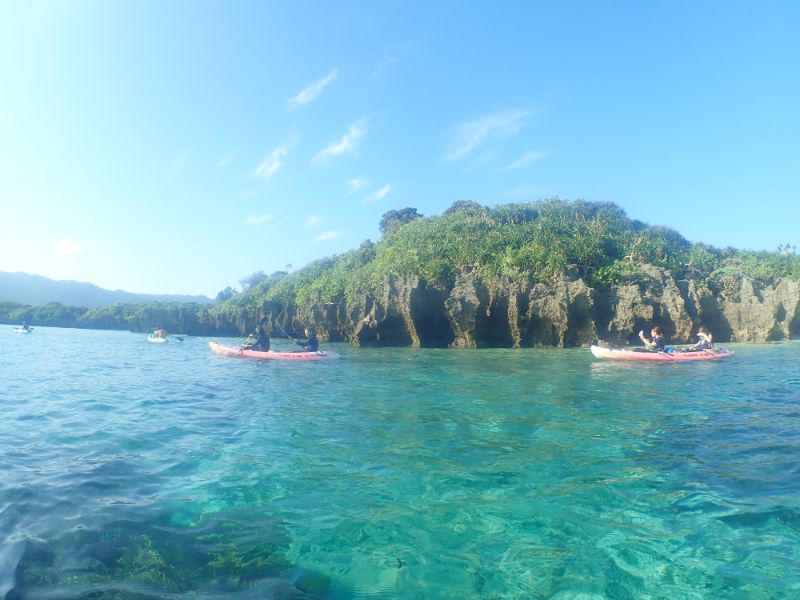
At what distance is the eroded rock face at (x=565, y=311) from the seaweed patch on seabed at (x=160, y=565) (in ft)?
91.1

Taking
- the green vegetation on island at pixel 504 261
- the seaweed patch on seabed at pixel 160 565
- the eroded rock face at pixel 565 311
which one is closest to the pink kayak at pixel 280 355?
the eroded rock face at pixel 565 311

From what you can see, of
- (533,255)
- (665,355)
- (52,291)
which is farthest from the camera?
(52,291)

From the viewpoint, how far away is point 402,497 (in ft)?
18.2

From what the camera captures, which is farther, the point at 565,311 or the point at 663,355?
the point at 565,311

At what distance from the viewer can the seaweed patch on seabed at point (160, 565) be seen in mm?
3668

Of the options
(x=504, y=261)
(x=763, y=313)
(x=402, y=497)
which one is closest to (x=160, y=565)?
(x=402, y=497)

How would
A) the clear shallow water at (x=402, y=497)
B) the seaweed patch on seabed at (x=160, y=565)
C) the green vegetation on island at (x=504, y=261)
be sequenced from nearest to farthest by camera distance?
the seaweed patch on seabed at (x=160, y=565), the clear shallow water at (x=402, y=497), the green vegetation on island at (x=504, y=261)

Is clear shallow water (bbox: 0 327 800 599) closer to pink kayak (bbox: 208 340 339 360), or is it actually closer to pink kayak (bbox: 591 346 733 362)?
pink kayak (bbox: 208 340 339 360)

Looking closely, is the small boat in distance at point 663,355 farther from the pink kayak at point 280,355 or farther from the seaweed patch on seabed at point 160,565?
the seaweed patch on seabed at point 160,565

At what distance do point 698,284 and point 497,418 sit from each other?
30752 mm

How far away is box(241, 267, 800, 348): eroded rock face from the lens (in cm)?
3041

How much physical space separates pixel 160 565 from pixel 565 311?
96.0 feet

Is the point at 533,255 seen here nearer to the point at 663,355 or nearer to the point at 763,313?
the point at 763,313

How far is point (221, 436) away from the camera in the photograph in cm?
836
